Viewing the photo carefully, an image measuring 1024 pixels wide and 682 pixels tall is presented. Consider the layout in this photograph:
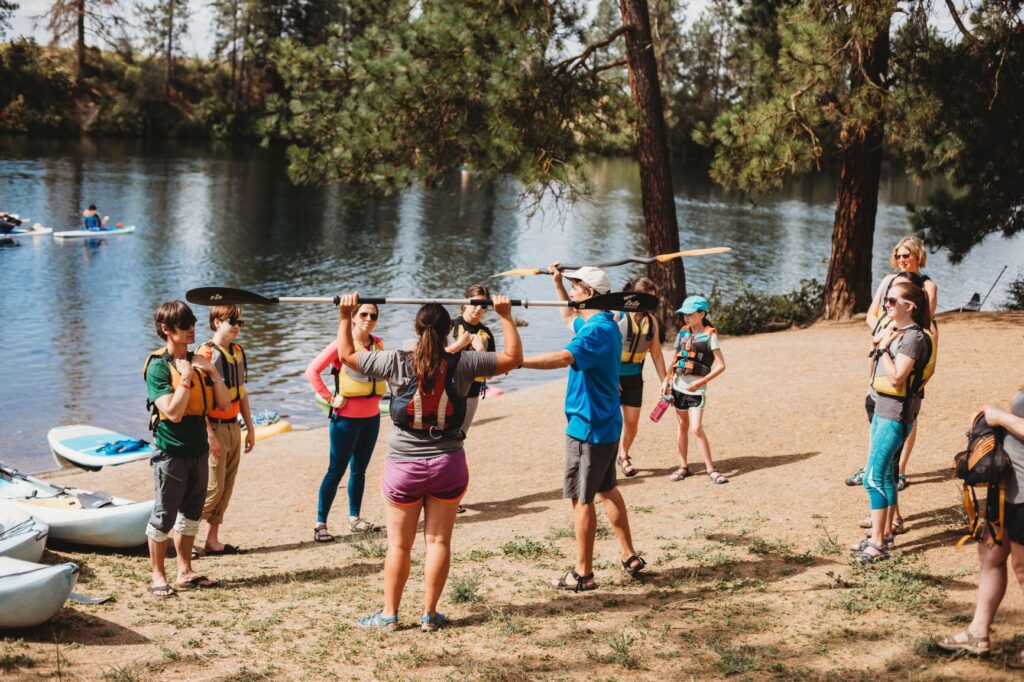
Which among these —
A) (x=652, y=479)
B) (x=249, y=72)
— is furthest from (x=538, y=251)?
(x=249, y=72)

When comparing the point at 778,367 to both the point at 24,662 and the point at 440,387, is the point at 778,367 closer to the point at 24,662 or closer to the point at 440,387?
the point at 440,387

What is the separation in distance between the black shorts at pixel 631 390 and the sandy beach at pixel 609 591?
745 mm

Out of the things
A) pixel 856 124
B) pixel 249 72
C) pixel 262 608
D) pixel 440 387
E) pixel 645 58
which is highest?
pixel 249 72

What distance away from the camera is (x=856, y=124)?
13.2 m

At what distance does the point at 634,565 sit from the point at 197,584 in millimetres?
2695

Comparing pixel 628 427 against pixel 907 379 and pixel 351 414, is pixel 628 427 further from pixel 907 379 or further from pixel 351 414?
pixel 907 379

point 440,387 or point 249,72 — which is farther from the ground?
point 249,72

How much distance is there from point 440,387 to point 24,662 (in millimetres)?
2402

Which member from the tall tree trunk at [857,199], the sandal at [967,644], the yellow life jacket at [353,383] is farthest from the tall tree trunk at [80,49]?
the sandal at [967,644]

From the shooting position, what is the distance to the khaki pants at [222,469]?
6.44 meters

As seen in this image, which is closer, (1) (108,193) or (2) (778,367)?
(2) (778,367)

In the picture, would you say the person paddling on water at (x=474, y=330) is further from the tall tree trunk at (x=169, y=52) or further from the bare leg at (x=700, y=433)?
the tall tree trunk at (x=169, y=52)

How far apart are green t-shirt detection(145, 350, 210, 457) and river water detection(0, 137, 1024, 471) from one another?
7.23 meters

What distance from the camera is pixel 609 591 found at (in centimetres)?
568
